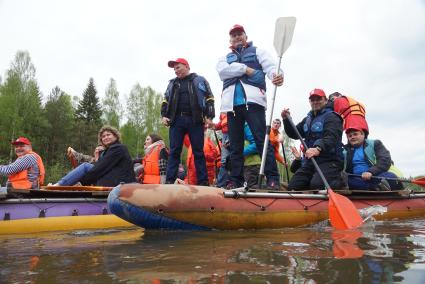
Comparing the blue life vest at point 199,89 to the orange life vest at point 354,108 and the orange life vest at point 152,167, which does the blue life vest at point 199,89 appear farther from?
the orange life vest at point 354,108

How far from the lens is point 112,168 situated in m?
6.22

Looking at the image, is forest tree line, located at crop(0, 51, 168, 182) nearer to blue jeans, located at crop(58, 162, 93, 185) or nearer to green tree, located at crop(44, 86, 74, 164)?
green tree, located at crop(44, 86, 74, 164)

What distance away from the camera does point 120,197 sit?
431 cm

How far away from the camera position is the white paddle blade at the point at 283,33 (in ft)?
20.1

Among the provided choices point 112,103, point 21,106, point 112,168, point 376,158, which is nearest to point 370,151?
point 376,158

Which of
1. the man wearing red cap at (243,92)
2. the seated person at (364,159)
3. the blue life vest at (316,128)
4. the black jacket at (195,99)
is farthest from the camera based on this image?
the seated person at (364,159)

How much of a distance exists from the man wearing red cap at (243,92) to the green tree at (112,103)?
36.6m

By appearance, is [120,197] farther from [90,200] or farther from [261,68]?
[261,68]

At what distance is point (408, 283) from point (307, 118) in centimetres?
450

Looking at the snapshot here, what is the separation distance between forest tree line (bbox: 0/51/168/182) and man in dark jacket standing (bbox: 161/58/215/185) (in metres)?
24.6

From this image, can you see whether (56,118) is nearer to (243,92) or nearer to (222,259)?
(243,92)

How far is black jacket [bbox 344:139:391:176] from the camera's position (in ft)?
21.0

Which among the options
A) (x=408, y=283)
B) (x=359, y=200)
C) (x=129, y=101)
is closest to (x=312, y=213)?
(x=359, y=200)

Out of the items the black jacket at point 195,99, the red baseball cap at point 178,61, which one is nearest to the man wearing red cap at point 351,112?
the black jacket at point 195,99
